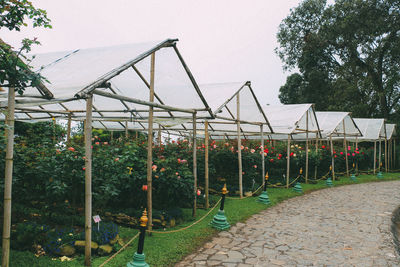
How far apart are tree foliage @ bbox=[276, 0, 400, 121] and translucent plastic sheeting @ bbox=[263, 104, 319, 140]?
1089 cm

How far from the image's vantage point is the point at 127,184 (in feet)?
19.2

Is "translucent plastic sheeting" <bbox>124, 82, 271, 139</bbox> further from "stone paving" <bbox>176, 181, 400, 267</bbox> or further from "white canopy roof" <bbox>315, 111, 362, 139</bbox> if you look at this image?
"white canopy roof" <bbox>315, 111, 362, 139</bbox>

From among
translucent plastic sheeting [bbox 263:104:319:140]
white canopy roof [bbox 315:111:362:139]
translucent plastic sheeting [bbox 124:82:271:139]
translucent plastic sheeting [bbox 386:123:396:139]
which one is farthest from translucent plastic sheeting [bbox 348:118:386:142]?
translucent plastic sheeting [bbox 124:82:271:139]

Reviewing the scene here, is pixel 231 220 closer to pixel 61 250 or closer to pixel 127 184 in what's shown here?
pixel 127 184

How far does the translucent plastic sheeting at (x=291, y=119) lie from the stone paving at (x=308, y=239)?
142 inches

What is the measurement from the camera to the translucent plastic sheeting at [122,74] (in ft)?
14.3

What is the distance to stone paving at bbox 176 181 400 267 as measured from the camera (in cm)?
470

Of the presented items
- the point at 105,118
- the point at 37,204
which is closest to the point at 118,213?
the point at 37,204

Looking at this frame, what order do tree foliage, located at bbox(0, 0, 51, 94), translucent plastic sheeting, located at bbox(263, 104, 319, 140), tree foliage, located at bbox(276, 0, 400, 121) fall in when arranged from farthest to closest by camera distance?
tree foliage, located at bbox(276, 0, 400, 121) < translucent plastic sheeting, located at bbox(263, 104, 319, 140) < tree foliage, located at bbox(0, 0, 51, 94)

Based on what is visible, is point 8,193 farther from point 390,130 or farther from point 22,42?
point 390,130

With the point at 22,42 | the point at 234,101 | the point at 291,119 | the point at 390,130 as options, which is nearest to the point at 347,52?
the point at 390,130

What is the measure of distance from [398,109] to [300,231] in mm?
22505

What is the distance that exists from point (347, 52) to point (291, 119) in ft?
48.6

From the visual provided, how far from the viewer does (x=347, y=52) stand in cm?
2309
